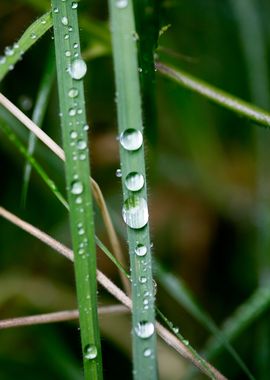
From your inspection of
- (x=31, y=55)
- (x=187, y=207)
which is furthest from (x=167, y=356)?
(x=31, y=55)

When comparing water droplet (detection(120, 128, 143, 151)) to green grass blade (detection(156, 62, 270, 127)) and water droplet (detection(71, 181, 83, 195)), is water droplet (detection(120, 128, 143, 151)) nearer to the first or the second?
water droplet (detection(71, 181, 83, 195))

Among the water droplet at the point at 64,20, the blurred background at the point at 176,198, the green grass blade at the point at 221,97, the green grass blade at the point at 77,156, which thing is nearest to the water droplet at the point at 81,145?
the green grass blade at the point at 77,156

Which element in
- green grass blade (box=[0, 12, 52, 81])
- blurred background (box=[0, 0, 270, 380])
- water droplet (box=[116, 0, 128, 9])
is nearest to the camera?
water droplet (box=[116, 0, 128, 9])

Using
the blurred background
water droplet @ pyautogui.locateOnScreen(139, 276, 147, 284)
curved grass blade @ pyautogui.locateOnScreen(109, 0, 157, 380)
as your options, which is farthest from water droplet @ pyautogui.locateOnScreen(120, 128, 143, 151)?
the blurred background

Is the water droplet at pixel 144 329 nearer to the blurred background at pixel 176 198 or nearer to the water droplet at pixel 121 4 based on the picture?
the water droplet at pixel 121 4

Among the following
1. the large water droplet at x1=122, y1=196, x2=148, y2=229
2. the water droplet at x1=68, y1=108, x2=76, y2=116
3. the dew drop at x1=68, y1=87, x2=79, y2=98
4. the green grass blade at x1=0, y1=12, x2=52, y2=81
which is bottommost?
the large water droplet at x1=122, y1=196, x2=148, y2=229

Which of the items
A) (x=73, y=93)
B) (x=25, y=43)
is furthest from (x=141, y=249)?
(x=25, y=43)

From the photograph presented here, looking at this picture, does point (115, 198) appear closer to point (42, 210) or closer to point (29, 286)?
point (42, 210)
